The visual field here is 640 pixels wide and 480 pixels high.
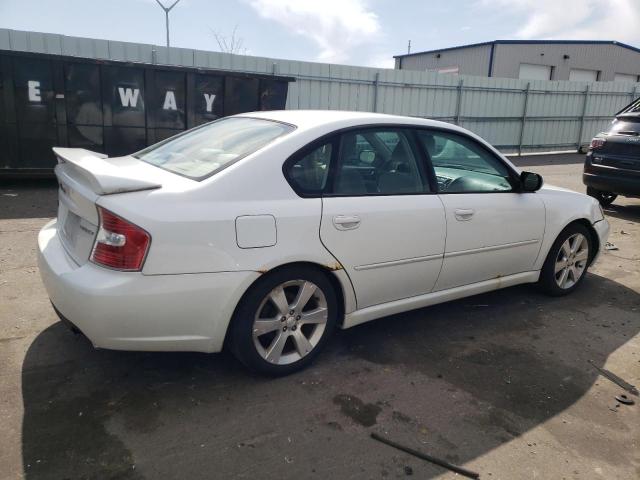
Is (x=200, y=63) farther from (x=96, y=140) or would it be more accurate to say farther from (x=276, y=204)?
(x=276, y=204)

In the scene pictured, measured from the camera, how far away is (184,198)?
2.56 meters

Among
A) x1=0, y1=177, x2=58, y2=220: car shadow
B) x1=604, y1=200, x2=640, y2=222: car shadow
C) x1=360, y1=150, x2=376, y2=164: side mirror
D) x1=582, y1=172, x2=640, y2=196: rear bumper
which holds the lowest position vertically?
x1=0, y1=177, x2=58, y2=220: car shadow

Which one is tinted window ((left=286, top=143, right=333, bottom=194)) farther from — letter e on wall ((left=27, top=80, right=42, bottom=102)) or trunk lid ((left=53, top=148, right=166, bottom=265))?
letter e on wall ((left=27, top=80, right=42, bottom=102))

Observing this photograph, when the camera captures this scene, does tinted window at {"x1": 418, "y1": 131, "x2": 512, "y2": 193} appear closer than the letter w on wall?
Yes

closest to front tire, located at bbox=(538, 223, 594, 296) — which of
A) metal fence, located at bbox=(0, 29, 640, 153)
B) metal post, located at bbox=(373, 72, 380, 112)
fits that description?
metal fence, located at bbox=(0, 29, 640, 153)

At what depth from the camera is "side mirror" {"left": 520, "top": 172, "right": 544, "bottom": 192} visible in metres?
3.90

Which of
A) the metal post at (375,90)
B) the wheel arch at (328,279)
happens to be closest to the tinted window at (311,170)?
the wheel arch at (328,279)

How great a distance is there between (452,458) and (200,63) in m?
11.6

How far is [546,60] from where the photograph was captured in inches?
1158

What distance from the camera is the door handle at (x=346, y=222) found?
116 inches

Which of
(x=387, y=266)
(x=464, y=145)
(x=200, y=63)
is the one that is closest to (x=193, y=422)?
(x=387, y=266)

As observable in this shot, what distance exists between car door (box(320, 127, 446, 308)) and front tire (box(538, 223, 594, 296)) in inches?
56.7

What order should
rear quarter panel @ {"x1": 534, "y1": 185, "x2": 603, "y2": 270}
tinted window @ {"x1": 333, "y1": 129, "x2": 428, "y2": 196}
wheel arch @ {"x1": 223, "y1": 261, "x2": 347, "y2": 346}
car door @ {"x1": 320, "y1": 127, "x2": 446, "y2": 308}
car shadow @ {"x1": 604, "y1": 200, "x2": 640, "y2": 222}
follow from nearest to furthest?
wheel arch @ {"x1": 223, "y1": 261, "x2": 347, "y2": 346} < car door @ {"x1": 320, "y1": 127, "x2": 446, "y2": 308} < tinted window @ {"x1": 333, "y1": 129, "x2": 428, "y2": 196} < rear quarter panel @ {"x1": 534, "y1": 185, "x2": 603, "y2": 270} < car shadow @ {"x1": 604, "y1": 200, "x2": 640, "y2": 222}

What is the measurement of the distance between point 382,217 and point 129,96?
23.1 ft
